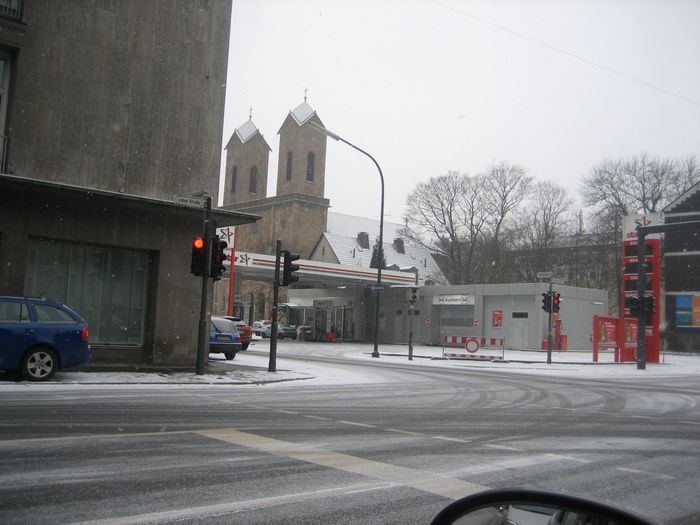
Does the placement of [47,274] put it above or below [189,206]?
below

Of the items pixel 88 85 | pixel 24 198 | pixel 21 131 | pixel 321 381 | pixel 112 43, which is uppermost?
pixel 112 43

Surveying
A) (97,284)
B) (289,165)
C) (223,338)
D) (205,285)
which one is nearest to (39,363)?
(97,284)

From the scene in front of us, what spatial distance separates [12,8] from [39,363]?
865 centimetres

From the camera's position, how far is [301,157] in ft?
259

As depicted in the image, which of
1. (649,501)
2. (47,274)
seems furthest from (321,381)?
(649,501)

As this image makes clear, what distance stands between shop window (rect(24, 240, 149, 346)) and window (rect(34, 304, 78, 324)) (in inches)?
129

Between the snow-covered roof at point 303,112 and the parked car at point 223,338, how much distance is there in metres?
57.9

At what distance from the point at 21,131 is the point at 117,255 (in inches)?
149

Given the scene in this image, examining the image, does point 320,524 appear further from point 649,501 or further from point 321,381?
point 321,381

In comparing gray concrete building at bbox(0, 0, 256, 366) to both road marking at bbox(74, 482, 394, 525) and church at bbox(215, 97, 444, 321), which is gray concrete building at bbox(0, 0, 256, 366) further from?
church at bbox(215, 97, 444, 321)

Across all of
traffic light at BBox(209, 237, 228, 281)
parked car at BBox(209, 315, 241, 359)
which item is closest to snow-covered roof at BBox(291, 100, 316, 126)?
parked car at BBox(209, 315, 241, 359)

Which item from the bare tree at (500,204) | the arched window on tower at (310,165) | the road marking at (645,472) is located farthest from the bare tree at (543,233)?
the road marking at (645,472)

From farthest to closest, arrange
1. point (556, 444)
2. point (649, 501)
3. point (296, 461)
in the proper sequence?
point (556, 444) < point (296, 461) < point (649, 501)

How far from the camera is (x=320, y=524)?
4.57 m
